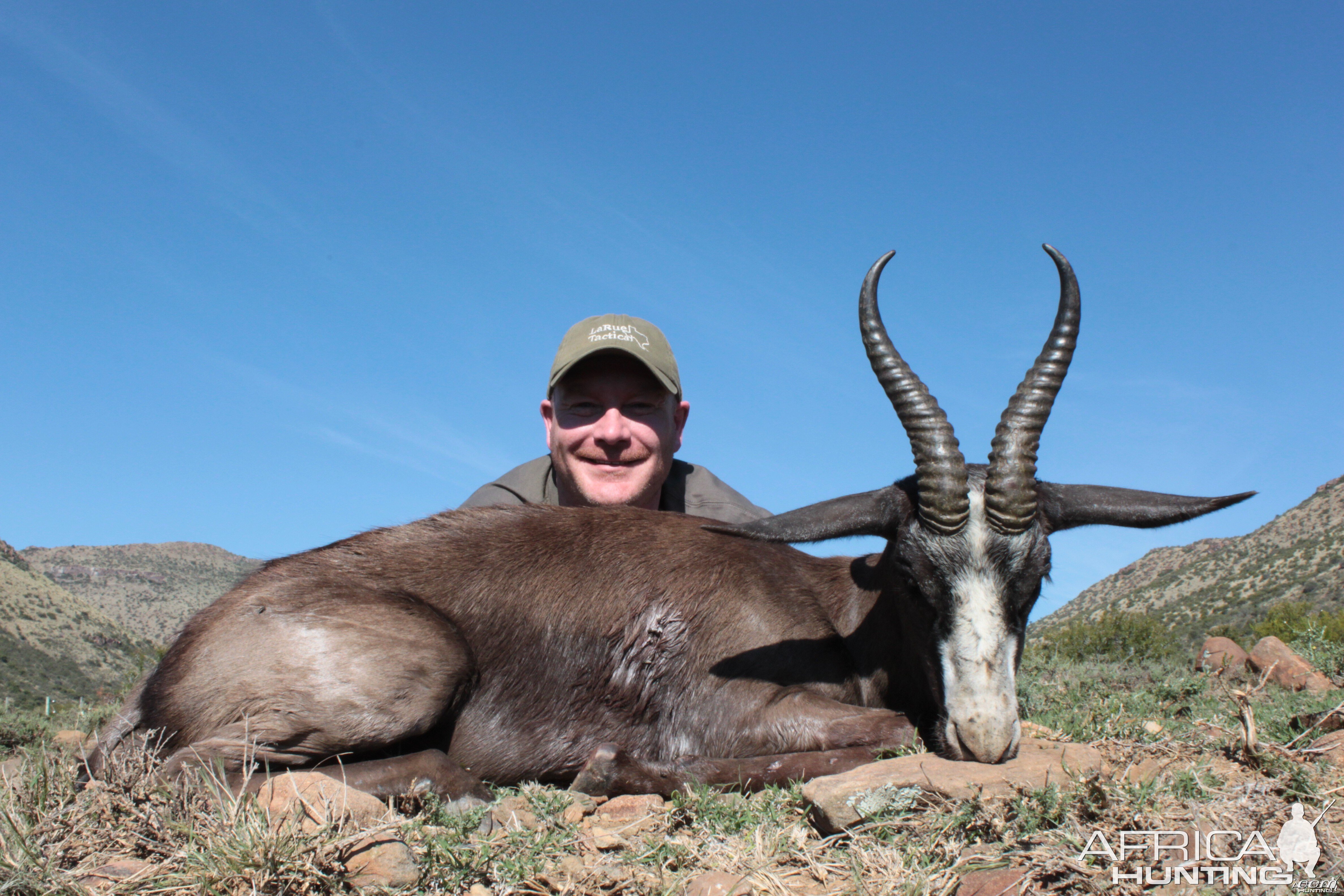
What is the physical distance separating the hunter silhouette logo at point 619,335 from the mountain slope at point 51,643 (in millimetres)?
18510

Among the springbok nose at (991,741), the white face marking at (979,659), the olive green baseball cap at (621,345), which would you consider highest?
the olive green baseball cap at (621,345)

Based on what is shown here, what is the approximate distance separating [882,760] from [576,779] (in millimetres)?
1478

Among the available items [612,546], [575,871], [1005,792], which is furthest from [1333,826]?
[612,546]

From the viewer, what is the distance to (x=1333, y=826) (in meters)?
3.13

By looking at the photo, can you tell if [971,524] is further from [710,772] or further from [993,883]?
[993,883]

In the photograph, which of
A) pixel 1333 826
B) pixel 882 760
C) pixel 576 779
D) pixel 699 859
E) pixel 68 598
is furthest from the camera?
pixel 68 598

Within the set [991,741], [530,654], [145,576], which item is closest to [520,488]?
[530,654]

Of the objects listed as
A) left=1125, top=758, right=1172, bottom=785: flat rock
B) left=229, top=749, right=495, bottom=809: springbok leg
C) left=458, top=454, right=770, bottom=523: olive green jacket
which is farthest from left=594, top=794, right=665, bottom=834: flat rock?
left=458, top=454, right=770, bottom=523: olive green jacket

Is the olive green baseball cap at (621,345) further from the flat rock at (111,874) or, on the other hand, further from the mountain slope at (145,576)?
the mountain slope at (145,576)

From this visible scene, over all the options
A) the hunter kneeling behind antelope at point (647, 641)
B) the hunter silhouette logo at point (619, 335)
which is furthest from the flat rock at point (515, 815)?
the hunter silhouette logo at point (619, 335)

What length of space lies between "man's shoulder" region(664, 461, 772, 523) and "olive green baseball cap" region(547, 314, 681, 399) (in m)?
0.90

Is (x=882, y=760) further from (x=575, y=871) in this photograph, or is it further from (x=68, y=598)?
(x=68, y=598)

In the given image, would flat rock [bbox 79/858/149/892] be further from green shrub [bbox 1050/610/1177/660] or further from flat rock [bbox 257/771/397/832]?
green shrub [bbox 1050/610/1177/660]

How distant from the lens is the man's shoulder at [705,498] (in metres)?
8.05
